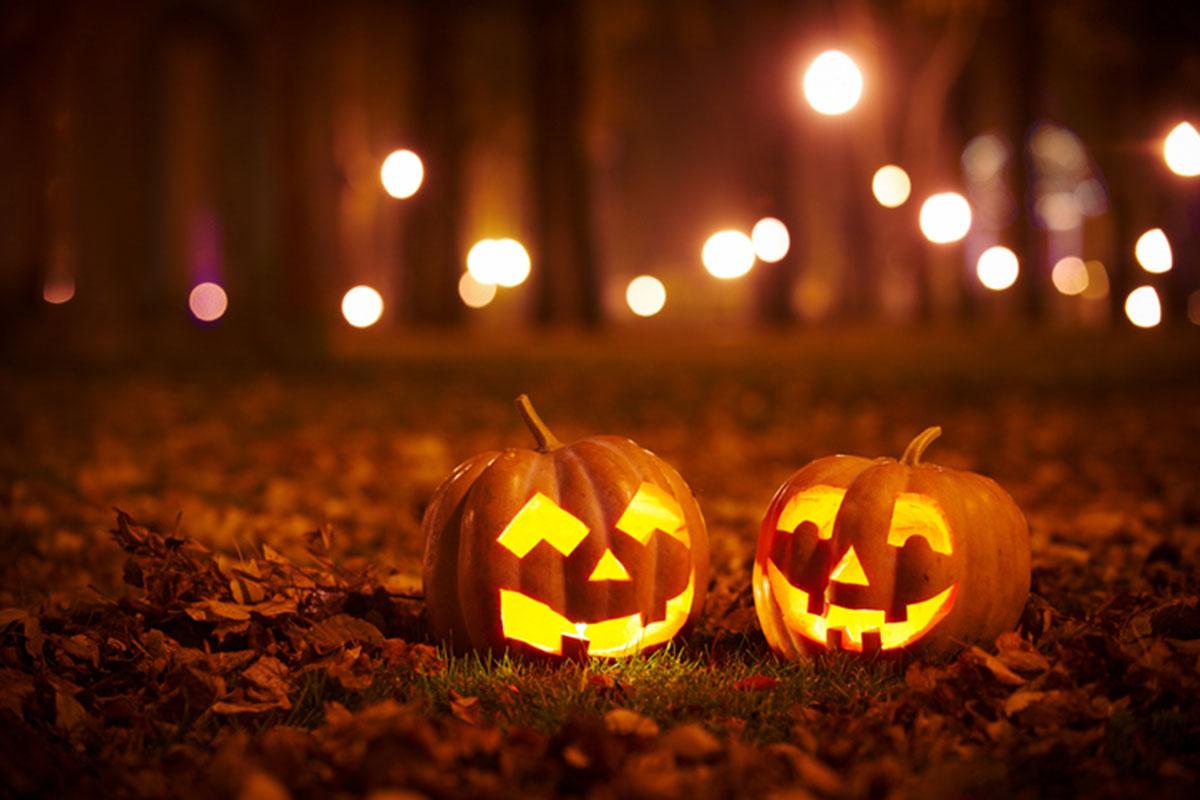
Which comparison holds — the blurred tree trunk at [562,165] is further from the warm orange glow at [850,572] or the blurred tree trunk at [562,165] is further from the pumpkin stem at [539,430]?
the warm orange glow at [850,572]

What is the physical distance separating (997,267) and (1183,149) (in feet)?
88.6

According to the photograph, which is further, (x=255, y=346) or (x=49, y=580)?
(x=255, y=346)

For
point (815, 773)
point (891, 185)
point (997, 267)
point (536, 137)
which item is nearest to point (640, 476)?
point (815, 773)

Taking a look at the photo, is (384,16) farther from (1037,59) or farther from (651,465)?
(651,465)

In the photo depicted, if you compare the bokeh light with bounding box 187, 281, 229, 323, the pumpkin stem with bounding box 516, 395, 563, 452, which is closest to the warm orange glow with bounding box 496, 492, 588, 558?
the pumpkin stem with bounding box 516, 395, 563, 452

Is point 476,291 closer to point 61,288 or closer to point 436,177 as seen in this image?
point 61,288

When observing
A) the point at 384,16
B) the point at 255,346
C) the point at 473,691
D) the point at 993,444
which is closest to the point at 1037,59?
the point at 384,16

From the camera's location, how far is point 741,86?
80.0ft

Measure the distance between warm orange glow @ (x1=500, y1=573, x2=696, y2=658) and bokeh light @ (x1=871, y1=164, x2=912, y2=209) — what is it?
2171 cm

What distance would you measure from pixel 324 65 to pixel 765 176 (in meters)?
9.91

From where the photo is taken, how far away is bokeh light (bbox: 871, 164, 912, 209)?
24109 mm

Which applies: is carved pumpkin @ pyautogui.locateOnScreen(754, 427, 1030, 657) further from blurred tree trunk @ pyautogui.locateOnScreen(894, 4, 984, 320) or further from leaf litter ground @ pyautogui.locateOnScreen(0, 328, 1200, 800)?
blurred tree trunk @ pyautogui.locateOnScreen(894, 4, 984, 320)

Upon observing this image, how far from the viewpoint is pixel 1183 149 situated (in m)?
6.86

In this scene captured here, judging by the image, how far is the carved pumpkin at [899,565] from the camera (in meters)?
3.13
